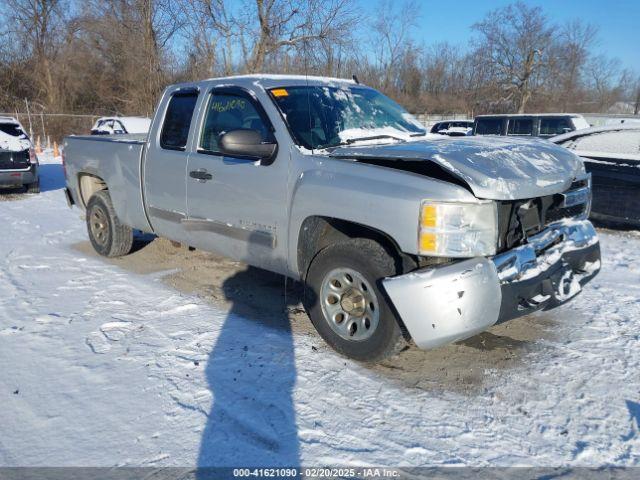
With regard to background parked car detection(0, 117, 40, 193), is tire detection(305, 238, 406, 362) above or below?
below

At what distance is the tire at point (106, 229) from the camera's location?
19.9 feet

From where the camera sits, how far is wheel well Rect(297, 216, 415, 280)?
12.1ft

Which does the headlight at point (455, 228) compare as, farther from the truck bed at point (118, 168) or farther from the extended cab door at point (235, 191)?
the truck bed at point (118, 168)

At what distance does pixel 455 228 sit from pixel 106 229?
4.58 m

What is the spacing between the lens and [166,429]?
2.87 metres

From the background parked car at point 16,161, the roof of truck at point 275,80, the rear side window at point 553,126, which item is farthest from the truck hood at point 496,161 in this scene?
the rear side window at point 553,126

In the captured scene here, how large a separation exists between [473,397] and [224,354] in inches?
67.7

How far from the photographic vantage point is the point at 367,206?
3.34 meters

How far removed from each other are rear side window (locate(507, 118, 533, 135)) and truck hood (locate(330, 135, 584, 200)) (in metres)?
13.1

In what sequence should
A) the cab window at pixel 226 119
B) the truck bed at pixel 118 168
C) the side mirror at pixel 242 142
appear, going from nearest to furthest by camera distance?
1. the side mirror at pixel 242 142
2. the cab window at pixel 226 119
3. the truck bed at pixel 118 168

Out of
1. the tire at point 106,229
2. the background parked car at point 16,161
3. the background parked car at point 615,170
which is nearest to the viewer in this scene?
the tire at point 106,229

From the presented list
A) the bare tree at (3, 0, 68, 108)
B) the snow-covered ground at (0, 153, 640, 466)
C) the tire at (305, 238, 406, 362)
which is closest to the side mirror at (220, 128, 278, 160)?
the tire at (305, 238, 406, 362)

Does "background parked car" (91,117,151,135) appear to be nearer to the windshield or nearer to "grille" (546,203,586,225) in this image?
the windshield

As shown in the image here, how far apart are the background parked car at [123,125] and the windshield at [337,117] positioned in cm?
1566
